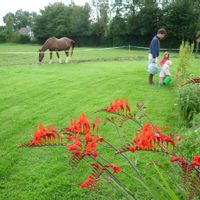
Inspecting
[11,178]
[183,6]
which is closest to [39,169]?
[11,178]

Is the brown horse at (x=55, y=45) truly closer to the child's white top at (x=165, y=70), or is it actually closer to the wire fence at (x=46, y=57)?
the wire fence at (x=46, y=57)

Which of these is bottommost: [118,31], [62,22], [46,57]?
[46,57]

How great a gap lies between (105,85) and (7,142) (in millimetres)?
5373

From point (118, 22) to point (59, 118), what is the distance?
36989 mm

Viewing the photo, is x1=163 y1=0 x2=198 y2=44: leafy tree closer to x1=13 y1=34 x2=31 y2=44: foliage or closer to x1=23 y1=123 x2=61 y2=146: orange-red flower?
x1=13 y1=34 x2=31 y2=44: foliage

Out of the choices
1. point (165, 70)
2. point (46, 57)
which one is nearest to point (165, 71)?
point (165, 70)

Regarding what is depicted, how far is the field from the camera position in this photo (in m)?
3.54

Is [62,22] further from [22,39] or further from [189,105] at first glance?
[189,105]

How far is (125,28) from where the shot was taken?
40375 mm

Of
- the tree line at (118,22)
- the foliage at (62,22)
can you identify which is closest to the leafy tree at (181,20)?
the tree line at (118,22)

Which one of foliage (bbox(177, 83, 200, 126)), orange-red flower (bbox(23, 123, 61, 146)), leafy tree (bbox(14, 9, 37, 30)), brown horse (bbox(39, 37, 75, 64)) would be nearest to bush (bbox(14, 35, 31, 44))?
brown horse (bbox(39, 37, 75, 64))

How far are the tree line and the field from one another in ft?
87.1

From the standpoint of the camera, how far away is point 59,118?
618cm

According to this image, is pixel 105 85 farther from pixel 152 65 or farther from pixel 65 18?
pixel 65 18
